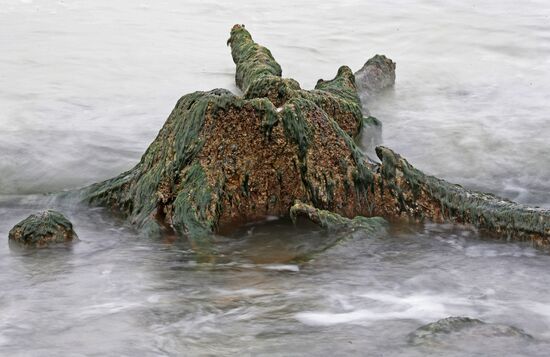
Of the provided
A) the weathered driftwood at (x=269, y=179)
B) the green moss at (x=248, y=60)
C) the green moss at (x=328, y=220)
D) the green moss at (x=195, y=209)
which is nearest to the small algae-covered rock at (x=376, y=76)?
the green moss at (x=248, y=60)

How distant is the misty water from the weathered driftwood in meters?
0.15

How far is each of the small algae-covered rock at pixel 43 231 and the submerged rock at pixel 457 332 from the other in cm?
227

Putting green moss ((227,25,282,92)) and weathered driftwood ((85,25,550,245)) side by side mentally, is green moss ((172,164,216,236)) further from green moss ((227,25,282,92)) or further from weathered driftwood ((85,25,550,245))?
green moss ((227,25,282,92))

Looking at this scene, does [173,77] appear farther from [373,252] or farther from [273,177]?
[373,252]

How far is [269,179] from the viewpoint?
5.91m

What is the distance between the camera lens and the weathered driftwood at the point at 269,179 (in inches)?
227

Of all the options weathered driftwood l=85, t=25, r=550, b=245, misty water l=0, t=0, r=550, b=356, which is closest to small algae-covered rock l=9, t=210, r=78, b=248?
misty water l=0, t=0, r=550, b=356

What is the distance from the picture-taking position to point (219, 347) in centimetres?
420

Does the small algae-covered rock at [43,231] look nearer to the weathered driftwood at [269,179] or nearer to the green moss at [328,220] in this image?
the weathered driftwood at [269,179]

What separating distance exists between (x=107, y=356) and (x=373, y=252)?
189cm

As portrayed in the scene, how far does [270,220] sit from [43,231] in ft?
4.45

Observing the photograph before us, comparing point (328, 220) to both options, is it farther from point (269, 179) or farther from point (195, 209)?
point (195, 209)

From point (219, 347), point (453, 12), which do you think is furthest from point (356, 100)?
point (453, 12)

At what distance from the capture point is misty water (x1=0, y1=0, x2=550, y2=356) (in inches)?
175
